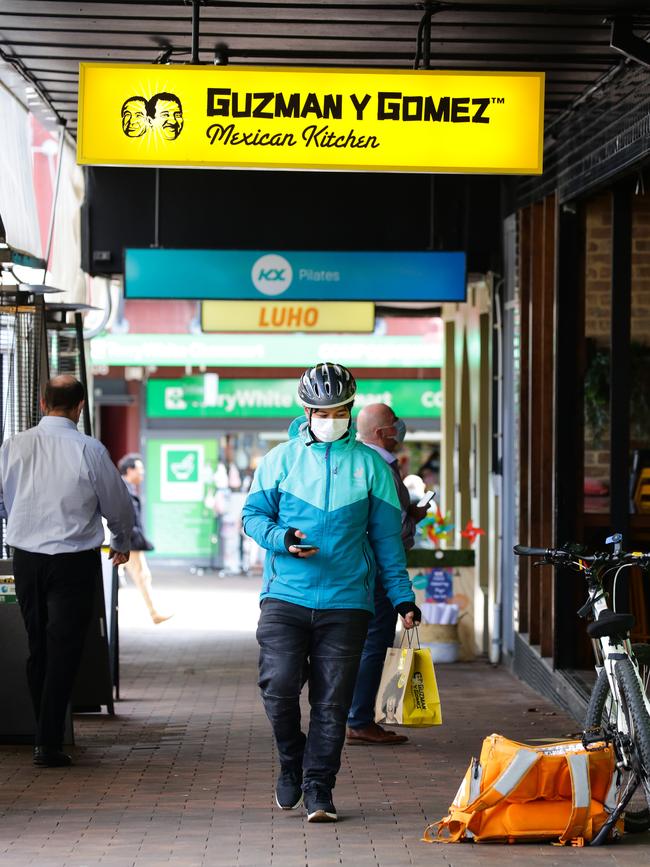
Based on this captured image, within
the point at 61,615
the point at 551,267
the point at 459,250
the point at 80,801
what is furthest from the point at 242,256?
the point at 80,801

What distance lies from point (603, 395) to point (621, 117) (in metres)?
2.86

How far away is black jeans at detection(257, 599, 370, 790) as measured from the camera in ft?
21.2

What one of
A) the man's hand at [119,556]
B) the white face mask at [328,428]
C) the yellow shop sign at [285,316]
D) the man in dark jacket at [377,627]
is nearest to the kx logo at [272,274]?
the yellow shop sign at [285,316]

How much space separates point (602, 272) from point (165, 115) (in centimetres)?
457

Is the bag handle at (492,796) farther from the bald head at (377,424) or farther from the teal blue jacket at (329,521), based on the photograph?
the bald head at (377,424)

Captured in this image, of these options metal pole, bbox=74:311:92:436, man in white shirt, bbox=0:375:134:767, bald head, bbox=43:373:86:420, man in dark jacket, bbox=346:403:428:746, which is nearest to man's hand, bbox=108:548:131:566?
man in white shirt, bbox=0:375:134:767

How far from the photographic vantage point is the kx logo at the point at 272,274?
1256 cm

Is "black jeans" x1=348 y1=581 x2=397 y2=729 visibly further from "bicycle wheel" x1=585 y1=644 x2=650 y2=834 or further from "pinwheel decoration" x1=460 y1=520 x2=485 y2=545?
"pinwheel decoration" x1=460 y1=520 x2=485 y2=545

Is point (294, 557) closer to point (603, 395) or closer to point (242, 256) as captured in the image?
point (603, 395)

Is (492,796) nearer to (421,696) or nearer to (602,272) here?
(421,696)

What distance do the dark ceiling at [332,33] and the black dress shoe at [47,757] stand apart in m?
3.64

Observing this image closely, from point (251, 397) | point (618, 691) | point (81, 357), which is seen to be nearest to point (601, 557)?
point (618, 691)

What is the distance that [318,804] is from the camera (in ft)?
21.4

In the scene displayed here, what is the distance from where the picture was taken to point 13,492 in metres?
8.14
